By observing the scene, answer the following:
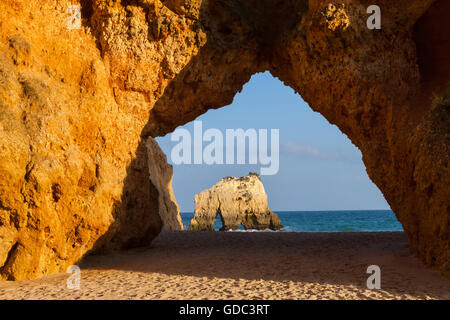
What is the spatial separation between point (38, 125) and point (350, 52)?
29.3 ft

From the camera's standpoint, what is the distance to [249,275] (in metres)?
8.09

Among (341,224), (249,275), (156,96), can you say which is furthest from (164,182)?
(341,224)

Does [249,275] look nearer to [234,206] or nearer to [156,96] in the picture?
[156,96]

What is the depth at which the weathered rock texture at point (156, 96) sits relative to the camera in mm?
8539

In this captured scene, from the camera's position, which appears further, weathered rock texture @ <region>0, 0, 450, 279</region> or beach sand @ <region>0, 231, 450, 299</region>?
weathered rock texture @ <region>0, 0, 450, 279</region>

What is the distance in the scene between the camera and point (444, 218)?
8.07 metres

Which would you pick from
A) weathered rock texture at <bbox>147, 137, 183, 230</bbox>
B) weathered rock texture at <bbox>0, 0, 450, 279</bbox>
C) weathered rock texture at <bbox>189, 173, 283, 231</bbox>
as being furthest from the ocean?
weathered rock texture at <bbox>0, 0, 450, 279</bbox>

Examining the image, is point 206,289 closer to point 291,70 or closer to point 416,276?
point 416,276

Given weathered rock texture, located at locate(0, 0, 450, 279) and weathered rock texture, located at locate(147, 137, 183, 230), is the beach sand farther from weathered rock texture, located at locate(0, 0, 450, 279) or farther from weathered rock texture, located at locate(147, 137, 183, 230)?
weathered rock texture, located at locate(147, 137, 183, 230)

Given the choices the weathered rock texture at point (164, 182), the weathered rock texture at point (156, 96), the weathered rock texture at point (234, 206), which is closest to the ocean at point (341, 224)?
the weathered rock texture at point (234, 206)

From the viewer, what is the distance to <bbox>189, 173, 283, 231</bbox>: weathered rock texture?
48.0 meters

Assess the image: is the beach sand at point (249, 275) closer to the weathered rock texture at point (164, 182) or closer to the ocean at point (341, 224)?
the weathered rock texture at point (164, 182)

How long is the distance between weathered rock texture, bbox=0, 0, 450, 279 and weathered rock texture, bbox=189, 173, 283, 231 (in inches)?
1376
